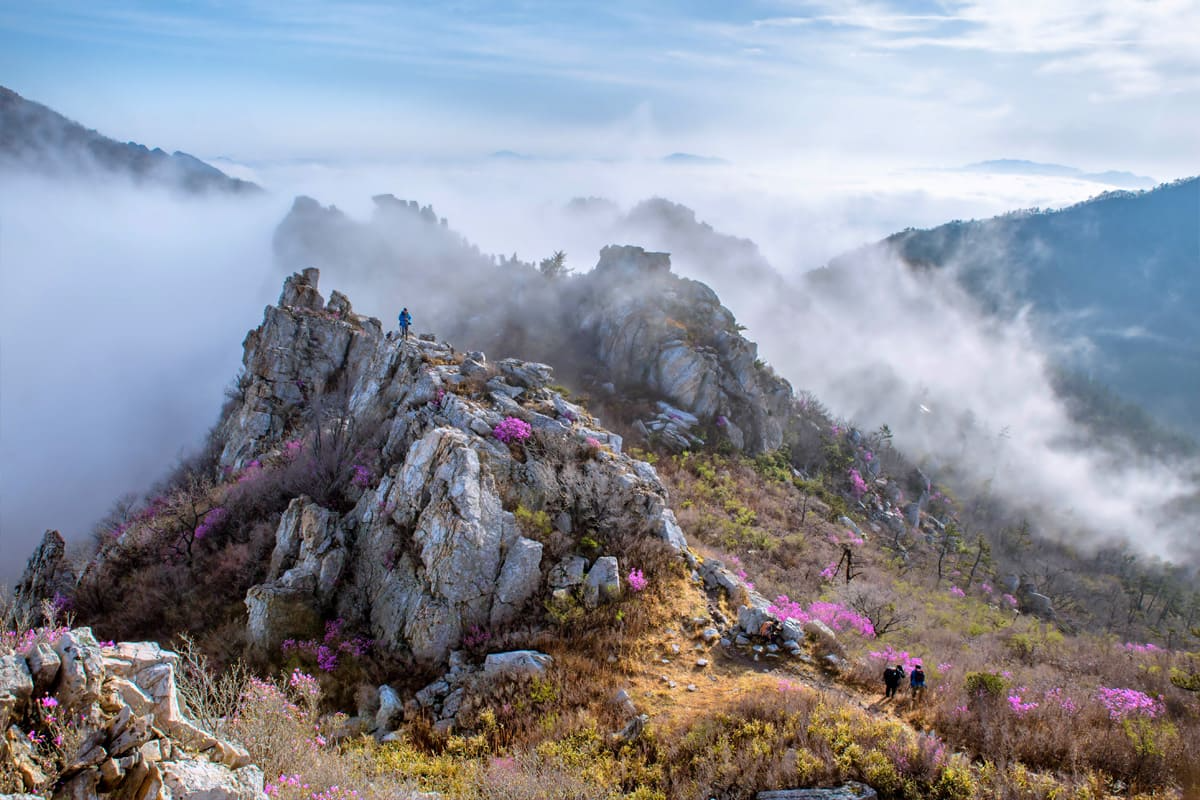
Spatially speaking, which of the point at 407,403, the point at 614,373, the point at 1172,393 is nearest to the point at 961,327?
the point at 1172,393

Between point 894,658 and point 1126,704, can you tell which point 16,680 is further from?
point 1126,704

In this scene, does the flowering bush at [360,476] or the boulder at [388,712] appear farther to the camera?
the flowering bush at [360,476]

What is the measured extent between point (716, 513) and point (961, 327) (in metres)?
176

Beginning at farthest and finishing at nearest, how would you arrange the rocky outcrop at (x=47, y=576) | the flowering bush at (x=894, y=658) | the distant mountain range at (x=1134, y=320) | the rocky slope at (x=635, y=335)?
the distant mountain range at (x=1134, y=320) < the rocky slope at (x=635, y=335) < the rocky outcrop at (x=47, y=576) < the flowering bush at (x=894, y=658)

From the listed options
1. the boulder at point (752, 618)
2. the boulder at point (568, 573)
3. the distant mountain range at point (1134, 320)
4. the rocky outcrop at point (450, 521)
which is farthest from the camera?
the distant mountain range at point (1134, 320)

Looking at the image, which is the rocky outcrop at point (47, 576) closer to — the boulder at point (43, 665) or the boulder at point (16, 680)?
the boulder at point (43, 665)

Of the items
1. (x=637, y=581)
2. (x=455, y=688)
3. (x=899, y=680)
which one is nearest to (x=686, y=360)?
(x=637, y=581)

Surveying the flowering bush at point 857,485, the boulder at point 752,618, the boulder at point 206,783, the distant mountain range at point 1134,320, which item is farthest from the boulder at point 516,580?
the distant mountain range at point 1134,320

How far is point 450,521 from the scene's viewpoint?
53.2 ft

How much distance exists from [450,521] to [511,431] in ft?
13.7

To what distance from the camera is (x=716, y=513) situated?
29.8m

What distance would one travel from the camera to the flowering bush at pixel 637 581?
15789 millimetres

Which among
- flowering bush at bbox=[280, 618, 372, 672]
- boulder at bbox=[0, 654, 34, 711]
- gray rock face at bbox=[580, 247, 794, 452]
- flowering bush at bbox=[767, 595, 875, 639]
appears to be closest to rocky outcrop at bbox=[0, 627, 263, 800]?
boulder at bbox=[0, 654, 34, 711]

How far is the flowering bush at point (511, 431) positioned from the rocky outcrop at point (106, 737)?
1152 cm
